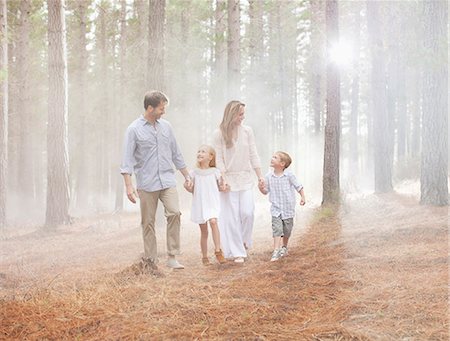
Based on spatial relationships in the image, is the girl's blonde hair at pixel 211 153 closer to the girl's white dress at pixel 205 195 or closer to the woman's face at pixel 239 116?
the girl's white dress at pixel 205 195

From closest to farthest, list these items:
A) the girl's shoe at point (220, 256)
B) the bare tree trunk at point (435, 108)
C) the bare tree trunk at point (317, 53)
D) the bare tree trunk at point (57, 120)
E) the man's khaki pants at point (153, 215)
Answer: the man's khaki pants at point (153, 215)
the girl's shoe at point (220, 256)
the bare tree trunk at point (435, 108)
the bare tree trunk at point (57, 120)
the bare tree trunk at point (317, 53)

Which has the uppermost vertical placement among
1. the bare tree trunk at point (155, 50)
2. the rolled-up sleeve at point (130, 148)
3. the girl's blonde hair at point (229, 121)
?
the bare tree trunk at point (155, 50)

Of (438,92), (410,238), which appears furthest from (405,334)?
(438,92)

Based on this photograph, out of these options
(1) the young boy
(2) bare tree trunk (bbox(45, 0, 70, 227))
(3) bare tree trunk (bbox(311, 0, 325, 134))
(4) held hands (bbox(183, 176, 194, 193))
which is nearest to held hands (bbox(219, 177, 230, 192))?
(4) held hands (bbox(183, 176, 194, 193))

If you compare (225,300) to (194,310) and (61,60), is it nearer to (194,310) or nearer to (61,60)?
(194,310)

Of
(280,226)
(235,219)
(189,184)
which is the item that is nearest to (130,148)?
(189,184)

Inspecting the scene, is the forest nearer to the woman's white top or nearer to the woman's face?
the woman's white top

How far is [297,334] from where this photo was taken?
150 inches

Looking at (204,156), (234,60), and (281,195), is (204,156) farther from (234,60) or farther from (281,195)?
(234,60)

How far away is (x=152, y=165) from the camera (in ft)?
22.6

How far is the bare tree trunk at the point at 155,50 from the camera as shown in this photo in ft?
40.4

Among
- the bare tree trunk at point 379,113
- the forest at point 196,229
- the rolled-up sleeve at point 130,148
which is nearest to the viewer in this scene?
the forest at point 196,229

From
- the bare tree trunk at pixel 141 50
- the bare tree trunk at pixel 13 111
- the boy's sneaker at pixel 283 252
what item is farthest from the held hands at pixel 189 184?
the bare tree trunk at pixel 13 111

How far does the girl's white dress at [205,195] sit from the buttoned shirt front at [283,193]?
0.83 metres
